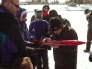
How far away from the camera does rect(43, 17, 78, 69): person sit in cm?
266

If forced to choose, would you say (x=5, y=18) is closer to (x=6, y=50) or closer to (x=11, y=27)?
(x=11, y=27)

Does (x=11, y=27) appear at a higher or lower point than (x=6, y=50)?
higher

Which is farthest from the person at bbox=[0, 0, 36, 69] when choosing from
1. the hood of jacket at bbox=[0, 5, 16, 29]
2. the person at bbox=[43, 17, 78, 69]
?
the person at bbox=[43, 17, 78, 69]

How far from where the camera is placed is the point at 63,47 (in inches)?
106

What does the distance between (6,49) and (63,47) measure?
1.14 meters

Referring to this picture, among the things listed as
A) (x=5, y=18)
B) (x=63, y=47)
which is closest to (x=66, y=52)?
(x=63, y=47)

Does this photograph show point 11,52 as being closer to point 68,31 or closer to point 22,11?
point 68,31

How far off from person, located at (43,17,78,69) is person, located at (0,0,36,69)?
0.84 m

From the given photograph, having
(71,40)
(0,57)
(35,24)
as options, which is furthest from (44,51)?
(0,57)

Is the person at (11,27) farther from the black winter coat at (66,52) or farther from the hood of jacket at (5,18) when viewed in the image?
the black winter coat at (66,52)

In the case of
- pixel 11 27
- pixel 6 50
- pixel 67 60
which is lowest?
pixel 67 60

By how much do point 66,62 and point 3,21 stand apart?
146 centimetres

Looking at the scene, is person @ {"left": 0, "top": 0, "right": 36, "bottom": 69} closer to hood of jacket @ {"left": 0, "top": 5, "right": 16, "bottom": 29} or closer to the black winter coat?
hood of jacket @ {"left": 0, "top": 5, "right": 16, "bottom": 29}

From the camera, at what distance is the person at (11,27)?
5.90 ft
